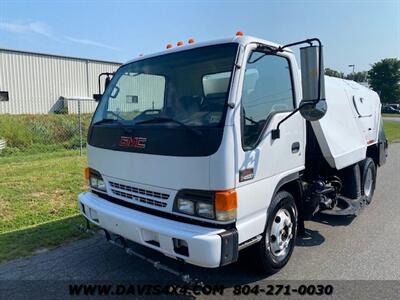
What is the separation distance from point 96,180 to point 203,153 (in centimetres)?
158

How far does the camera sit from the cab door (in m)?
3.01

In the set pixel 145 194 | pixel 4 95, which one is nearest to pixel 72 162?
pixel 145 194

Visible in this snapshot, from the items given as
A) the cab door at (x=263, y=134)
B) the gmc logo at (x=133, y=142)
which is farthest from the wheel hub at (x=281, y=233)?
the gmc logo at (x=133, y=142)

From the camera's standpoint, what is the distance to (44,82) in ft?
93.7

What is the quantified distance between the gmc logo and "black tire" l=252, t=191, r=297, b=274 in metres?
1.35

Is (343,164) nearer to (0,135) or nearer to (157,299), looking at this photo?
(157,299)

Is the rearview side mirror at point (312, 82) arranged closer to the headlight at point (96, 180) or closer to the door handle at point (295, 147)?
the door handle at point (295, 147)

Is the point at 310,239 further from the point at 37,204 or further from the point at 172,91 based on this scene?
the point at 37,204

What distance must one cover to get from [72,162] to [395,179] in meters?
8.22

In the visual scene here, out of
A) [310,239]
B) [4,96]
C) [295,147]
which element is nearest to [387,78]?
[4,96]

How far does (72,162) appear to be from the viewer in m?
9.77

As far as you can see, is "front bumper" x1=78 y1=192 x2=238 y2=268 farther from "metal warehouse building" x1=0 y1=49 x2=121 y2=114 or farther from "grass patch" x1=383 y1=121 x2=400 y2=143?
"metal warehouse building" x1=0 y1=49 x2=121 y2=114

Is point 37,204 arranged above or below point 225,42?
below

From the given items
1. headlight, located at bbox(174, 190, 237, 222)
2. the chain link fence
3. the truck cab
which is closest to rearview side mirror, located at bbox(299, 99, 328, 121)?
the truck cab
